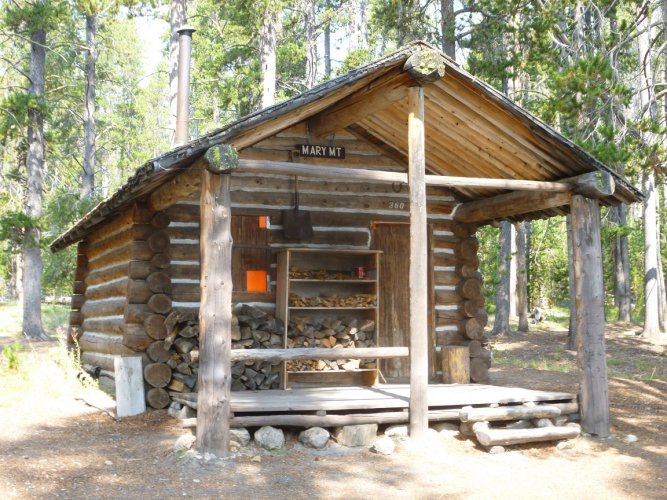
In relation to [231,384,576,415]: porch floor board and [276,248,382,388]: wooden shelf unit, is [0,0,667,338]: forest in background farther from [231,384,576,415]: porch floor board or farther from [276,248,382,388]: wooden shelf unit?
[276,248,382,388]: wooden shelf unit

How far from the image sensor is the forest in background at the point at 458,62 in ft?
36.6

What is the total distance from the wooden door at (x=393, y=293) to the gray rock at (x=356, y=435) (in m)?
3.12

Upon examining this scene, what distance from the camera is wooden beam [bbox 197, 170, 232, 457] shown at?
6957mm

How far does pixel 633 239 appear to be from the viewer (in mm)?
33188

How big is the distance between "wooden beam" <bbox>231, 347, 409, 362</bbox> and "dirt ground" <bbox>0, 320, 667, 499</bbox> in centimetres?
88

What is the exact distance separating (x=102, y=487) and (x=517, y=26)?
11.1 metres

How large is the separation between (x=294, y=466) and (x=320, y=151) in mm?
5094

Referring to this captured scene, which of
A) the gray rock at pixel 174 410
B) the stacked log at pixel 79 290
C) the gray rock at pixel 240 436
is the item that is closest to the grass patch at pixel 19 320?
the stacked log at pixel 79 290

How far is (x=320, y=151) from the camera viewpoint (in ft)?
34.6

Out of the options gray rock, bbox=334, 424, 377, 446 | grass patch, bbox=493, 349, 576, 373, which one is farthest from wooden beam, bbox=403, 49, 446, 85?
grass patch, bbox=493, 349, 576, 373

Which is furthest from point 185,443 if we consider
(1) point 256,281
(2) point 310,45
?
(2) point 310,45

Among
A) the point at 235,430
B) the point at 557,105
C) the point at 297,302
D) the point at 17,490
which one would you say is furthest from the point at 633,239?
the point at 17,490

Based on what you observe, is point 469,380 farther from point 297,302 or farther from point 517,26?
point 517,26

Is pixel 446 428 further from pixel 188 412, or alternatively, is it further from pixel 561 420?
pixel 188 412
